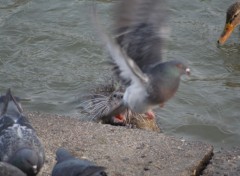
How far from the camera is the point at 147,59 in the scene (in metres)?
5.08

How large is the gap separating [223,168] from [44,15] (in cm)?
526

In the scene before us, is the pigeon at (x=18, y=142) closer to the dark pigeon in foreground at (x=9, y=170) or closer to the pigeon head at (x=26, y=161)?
the pigeon head at (x=26, y=161)

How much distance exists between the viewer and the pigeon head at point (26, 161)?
206 inches

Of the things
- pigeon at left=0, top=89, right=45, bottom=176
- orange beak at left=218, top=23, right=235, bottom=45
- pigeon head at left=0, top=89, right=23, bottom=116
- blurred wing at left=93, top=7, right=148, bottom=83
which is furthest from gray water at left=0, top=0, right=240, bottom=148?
blurred wing at left=93, top=7, right=148, bottom=83

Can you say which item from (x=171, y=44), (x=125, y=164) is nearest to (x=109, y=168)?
(x=125, y=164)

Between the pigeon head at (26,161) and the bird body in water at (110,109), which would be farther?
the bird body in water at (110,109)

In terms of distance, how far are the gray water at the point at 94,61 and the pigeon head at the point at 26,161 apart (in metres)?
2.13

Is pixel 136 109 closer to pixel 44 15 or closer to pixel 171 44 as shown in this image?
pixel 171 44

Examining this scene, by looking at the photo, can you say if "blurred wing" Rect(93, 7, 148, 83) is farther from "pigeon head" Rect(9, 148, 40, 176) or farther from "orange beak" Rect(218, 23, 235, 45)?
"orange beak" Rect(218, 23, 235, 45)

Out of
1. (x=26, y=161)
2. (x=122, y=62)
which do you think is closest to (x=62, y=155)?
(x=26, y=161)

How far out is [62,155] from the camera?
522cm

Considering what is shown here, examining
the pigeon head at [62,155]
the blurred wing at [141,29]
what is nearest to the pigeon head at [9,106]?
the pigeon head at [62,155]

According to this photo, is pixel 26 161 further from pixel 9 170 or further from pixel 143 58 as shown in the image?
pixel 143 58

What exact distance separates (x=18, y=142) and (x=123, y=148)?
903 millimetres
